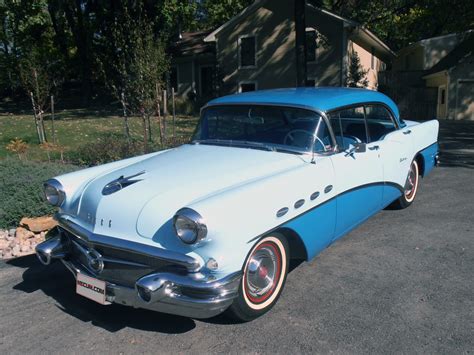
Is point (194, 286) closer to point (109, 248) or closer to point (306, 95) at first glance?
point (109, 248)

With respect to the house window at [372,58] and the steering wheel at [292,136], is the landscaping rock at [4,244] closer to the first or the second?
the steering wheel at [292,136]

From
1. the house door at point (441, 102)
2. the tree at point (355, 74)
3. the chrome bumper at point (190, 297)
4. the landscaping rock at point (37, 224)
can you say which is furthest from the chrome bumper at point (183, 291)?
the house door at point (441, 102)

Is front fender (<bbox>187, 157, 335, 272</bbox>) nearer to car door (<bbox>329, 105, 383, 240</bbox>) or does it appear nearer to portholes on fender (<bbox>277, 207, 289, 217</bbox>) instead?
portholes on fender (<bbox>277, 207, 289, 217</bbox>)

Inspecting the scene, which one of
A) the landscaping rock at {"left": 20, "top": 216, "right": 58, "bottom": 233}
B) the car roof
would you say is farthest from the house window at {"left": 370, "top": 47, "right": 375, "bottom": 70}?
the landscaping rock at {"left": 20, "top": 216, "right": 58, "bottom": 233}

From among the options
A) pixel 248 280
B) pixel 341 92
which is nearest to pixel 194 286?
pixel 248 280

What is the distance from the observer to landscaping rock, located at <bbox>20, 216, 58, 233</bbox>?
5.36 meters

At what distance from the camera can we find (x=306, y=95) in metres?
4.61

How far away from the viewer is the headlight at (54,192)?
3.84m

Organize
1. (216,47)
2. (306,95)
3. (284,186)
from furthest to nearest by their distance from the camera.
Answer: (216,47) → (306,95) → (284,186)

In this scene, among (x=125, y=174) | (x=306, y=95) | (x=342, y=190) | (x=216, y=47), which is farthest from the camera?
(x=216, y=47)

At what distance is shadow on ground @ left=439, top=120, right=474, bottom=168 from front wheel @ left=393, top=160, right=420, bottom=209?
338cm

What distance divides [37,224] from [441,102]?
21521 mm

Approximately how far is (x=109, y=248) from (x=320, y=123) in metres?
2.23

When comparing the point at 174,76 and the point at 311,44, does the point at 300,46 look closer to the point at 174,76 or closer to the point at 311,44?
the point at 311,44
